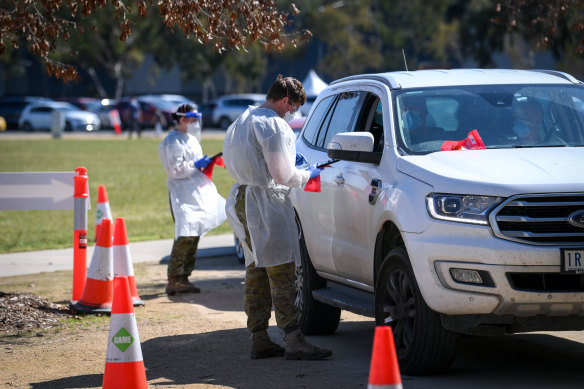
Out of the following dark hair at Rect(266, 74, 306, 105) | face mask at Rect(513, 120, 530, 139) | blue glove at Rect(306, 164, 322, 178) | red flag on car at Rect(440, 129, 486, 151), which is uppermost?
dark hair at Rect(266, 74, 306, 105)

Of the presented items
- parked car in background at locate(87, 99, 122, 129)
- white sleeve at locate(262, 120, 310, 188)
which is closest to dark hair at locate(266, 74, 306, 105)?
white sleeve at locate(262, 120, 310, 188)

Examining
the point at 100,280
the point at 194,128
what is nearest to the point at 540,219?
the point at 100,280

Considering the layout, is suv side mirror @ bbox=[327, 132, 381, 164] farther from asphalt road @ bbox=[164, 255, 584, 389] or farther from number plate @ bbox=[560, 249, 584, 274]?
number plate @ bbox=[560, 249, 584, 274]

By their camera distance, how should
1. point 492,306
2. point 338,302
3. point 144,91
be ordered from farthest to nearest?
point 144,91, point 338,302, point 492,306

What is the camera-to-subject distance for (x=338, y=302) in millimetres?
7602

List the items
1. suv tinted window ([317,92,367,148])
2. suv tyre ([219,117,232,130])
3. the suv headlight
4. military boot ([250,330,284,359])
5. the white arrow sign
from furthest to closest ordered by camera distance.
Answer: suv tyre ([219,117,232,130]) < the white arrow sign < suv tinted window ([317,92,367,148]) < military boot ([250,330,284,359]) < the suv headlight

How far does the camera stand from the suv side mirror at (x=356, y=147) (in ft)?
23.3

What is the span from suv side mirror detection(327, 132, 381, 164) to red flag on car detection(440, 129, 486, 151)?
1.52 feet

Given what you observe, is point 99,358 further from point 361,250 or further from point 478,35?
point 478,35

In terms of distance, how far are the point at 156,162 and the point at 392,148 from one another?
2535 centimetres

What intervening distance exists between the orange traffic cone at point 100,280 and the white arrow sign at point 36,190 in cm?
108

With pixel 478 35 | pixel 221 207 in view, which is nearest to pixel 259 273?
pixel 221 207

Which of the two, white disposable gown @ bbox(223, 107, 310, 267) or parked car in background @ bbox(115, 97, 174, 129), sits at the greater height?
white disposable gown @ bbox(223, 107, 310, 267)

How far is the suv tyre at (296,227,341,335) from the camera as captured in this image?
27.7ft
